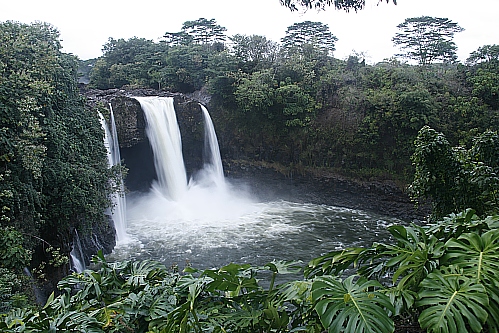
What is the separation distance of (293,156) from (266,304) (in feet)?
45.1

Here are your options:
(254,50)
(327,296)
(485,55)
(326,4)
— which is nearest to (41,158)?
(326,4)

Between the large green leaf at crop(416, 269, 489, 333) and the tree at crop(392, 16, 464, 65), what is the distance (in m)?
19.1

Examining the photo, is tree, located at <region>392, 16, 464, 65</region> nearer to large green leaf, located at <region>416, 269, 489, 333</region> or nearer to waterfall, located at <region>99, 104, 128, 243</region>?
waterfall, located at <region>99, 104, 128, 243</region>

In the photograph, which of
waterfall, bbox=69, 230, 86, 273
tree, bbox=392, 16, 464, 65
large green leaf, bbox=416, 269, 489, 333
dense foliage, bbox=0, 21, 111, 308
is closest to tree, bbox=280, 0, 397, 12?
A: large green leaf, bbox=416, 269, 489, 333

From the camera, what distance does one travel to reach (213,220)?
38.9ft

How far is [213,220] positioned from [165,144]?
3410mm

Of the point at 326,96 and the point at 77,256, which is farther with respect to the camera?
the point at 326,96

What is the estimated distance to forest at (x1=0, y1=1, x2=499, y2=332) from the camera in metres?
1.66

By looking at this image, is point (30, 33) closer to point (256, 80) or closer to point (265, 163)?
point (256, 80)

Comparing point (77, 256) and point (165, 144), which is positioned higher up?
point (165, 144)

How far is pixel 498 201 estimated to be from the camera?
488 centimetres

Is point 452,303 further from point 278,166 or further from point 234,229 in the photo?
point 278,166

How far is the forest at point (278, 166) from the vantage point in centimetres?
Answer: 166

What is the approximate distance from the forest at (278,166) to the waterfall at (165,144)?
2.48 metres
